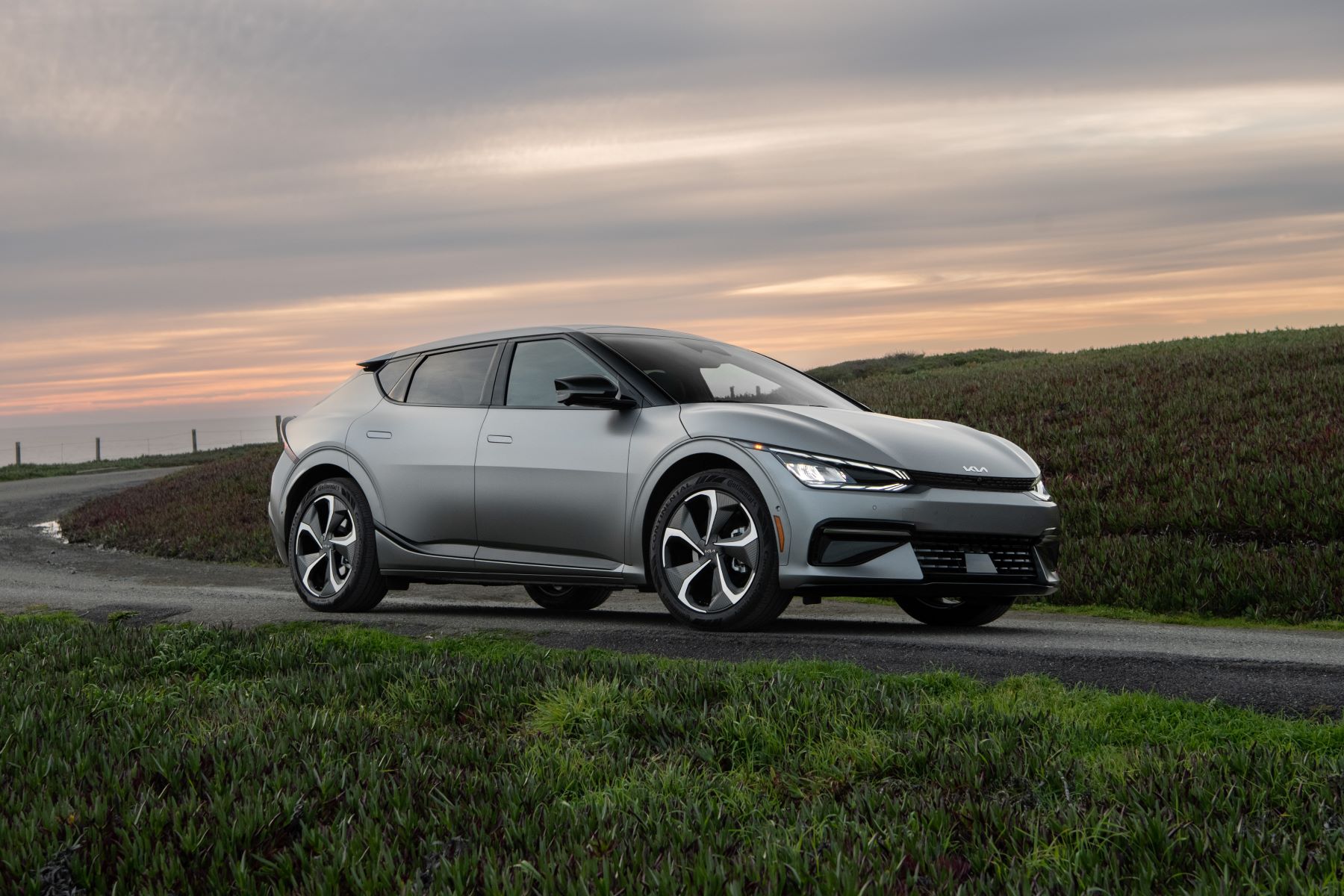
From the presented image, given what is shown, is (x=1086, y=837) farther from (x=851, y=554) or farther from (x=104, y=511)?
(x=104, y=511)

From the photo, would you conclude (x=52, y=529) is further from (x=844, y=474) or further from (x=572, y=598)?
(x=844, y=474)

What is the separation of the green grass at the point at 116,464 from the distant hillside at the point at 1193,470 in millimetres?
24120

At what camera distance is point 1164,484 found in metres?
12.3

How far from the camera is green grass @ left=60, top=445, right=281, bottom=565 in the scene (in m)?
16.5

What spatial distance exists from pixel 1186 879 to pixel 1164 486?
10.0 meters

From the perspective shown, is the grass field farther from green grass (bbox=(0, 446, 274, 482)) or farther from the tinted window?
green grass (bbox=(0, 446, 274, 482))

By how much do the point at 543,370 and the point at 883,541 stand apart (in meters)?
2.64

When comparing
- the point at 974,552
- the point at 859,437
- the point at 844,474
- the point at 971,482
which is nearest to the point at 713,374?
the point at 859,437

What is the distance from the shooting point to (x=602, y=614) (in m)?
8.72

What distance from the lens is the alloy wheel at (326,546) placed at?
8.77 metres

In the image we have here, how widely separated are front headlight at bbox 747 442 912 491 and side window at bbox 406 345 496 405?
2.56 metres

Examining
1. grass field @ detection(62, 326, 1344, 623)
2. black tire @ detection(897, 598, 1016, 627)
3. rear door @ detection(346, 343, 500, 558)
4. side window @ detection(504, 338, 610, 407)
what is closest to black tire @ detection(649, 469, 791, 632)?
side window @ detection(504, 338, 610, 407)

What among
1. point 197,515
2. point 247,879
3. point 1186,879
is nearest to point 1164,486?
point 1186,879

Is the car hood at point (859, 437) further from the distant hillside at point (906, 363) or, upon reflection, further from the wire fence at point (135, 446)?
the wire fence at point (135, 446)
